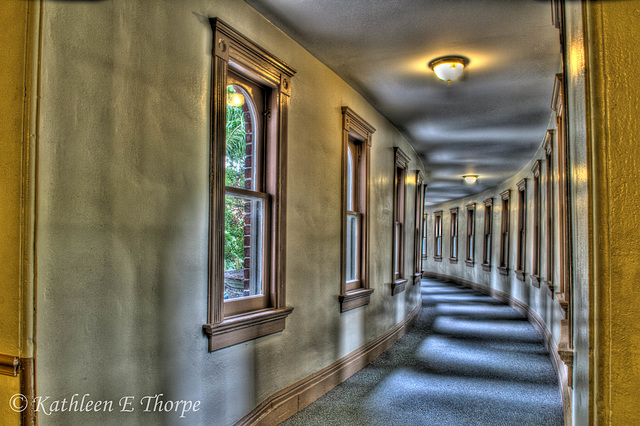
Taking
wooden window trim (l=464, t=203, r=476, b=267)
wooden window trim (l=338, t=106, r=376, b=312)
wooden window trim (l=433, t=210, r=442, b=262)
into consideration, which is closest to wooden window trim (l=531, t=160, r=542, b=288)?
wooden window trim (l=338, t=106, r=376, b=312)

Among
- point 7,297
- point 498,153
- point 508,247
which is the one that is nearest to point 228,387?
point 7,297

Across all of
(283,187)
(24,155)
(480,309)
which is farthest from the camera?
(480,309)

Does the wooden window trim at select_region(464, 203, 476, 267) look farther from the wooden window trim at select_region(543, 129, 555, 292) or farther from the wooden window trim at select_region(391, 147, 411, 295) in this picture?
the wooden window trim at select_region(543, 129, 555, 292)

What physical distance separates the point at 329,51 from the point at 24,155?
2637mm

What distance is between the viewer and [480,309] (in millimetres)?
9531

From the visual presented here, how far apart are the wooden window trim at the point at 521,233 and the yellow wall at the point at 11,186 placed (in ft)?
27.5

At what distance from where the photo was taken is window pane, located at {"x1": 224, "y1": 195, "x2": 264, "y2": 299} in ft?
9.08

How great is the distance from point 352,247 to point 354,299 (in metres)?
0.63

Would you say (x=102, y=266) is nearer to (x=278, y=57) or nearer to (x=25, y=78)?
(x=25, y=78)

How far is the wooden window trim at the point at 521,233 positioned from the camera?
849 centimetres

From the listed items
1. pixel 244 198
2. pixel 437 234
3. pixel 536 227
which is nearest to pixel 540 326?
pixel 536 227

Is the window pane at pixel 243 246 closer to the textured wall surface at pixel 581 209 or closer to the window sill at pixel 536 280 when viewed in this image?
the textured wall surface at pixel 581 209

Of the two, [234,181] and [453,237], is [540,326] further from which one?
[453,237]

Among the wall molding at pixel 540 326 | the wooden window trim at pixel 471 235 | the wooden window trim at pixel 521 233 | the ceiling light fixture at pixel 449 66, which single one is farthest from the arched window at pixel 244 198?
the wooden window trim at pixel 471 235
